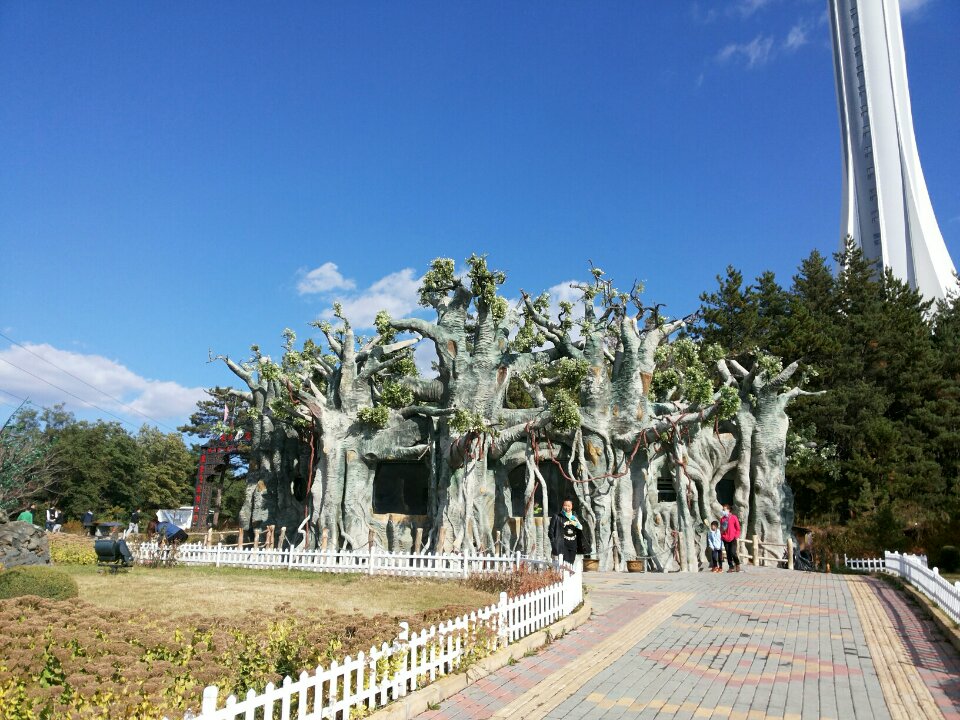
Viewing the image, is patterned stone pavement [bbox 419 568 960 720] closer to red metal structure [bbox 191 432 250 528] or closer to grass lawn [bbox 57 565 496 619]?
grass lawn [bbox 57 565 496 619]

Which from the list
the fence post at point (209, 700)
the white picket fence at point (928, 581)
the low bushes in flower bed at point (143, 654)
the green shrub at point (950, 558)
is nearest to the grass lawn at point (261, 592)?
the low bushes in flower bed at point (143, 654)

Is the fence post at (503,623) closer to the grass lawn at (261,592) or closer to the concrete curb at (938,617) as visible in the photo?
the grass lawn at (261,592)

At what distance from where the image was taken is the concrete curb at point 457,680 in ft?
19.8

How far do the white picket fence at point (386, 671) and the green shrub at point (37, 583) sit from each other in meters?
6.15

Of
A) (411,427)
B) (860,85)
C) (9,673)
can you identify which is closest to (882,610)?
(9,673)

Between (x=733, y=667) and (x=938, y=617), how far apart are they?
187 inches

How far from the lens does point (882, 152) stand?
78.0 meters

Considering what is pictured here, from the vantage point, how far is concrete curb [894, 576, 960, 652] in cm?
903

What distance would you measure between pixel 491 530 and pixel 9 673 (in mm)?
18413

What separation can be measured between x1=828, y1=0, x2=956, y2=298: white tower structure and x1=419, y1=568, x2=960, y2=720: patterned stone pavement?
7402 centimetres

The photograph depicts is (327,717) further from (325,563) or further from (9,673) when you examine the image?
(325,563)

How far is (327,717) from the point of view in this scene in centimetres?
554

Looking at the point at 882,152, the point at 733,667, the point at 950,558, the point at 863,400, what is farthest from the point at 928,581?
Result: the point at 882,152

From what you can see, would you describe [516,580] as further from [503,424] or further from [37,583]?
[503,424]
